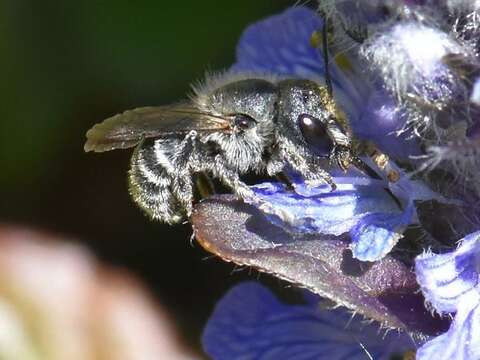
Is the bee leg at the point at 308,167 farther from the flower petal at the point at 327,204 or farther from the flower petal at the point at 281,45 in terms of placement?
the flower petal at the point at 281,45

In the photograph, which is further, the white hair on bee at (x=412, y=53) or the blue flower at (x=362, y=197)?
the blue flower at (x=362, y=197)

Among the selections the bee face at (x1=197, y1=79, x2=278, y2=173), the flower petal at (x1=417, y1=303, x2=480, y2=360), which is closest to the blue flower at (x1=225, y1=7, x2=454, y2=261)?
the bee face at (x1=197, y1=79, x2=278, y2=173)

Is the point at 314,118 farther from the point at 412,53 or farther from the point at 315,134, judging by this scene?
the point at 412,53

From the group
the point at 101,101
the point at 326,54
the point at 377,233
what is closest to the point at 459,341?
the point at 377,233

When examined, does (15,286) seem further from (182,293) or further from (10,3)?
(10,3)

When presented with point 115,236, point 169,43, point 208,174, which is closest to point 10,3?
point 169,43

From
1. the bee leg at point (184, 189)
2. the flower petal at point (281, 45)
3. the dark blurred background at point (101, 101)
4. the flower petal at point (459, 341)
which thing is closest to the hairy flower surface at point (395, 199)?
the flower petal at point (459, 341)

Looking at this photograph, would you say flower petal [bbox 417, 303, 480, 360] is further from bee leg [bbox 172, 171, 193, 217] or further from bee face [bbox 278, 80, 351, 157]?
bee leg [bbox 172, 171, 193, 217]
